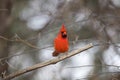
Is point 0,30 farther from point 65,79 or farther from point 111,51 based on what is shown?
point 111,51

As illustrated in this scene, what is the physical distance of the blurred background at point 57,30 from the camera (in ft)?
18.1

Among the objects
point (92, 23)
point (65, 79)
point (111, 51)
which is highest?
point (92, 23)

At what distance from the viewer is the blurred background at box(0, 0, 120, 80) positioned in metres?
5.52

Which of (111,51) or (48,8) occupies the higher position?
(48,8)

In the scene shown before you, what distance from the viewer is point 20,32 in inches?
249

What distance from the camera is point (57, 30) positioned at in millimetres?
5289

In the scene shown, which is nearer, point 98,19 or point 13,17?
point 98,19

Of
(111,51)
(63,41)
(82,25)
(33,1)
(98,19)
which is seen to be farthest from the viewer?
(33,1)

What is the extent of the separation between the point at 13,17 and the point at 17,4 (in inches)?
11.6

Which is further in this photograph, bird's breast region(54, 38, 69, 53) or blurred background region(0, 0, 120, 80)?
blurred background region(0, 0, 120, 80)

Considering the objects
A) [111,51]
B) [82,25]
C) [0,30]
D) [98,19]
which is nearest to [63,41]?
[98,19]

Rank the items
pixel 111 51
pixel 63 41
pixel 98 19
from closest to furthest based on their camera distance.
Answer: pixel 63 41
pixel 98 19
pixel 111 51

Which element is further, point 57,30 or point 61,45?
point 57,30

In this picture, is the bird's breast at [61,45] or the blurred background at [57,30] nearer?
the bird's breast at [61,45]
